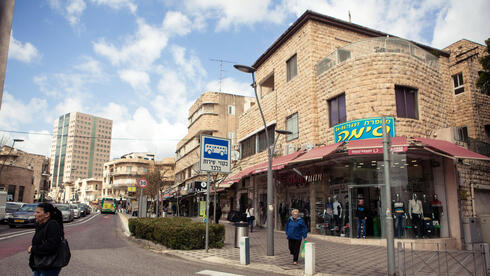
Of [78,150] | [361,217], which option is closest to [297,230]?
[361,217]

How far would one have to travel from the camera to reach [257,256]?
11.0 meters

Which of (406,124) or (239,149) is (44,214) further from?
(239,149)

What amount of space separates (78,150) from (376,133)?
6743 inches

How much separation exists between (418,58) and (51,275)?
17033 millimetres

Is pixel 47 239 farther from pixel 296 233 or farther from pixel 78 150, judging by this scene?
pixel 78 150

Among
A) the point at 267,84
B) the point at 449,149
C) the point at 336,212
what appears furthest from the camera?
the point at 267,84

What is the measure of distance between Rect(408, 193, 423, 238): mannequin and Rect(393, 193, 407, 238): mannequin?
365 mm

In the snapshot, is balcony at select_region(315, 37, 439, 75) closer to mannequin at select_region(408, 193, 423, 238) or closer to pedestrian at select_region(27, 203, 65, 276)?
mannequin at select_region(408, 193, 423, 238)

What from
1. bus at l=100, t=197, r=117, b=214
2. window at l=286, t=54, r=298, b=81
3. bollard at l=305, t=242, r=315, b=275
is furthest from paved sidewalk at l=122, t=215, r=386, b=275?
bus at l=100, t=197, r=117, b=214

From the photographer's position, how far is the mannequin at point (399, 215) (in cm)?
1469

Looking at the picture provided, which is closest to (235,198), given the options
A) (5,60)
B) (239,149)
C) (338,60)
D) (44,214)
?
(239,149)

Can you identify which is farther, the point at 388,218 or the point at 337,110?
the point at 337,110

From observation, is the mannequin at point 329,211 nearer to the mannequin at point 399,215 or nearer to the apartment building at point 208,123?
the mannequin at point 399,215

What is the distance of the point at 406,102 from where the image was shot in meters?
15.7
